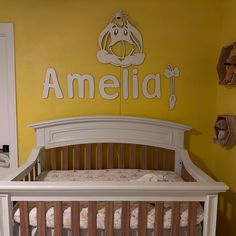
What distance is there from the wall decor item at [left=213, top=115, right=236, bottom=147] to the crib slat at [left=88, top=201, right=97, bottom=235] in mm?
1067

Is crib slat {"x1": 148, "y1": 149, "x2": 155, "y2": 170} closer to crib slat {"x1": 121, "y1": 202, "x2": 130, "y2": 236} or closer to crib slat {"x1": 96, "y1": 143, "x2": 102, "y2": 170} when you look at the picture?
crib slat {"x1": 96, "y1": 143, "x2": 102, "y2": 170}

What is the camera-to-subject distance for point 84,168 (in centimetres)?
209

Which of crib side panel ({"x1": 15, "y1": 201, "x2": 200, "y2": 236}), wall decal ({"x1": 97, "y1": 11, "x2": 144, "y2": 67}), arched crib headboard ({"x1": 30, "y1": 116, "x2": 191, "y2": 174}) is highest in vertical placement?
wall decal ({"x1": 97, "y1": 11, "x2": 144, "y2": 67})

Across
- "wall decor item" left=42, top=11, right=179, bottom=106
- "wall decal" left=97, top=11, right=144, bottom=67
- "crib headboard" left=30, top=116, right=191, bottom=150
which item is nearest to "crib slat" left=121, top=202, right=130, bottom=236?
"crib headboard" left=30, top=116, right=191, bottom=150

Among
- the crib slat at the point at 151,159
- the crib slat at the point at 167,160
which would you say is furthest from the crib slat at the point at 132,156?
the crib slat at the point at 167,160

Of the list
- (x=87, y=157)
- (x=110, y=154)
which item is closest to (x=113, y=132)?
(x=110, y=154)

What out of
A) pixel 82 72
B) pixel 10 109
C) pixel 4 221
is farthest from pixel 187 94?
pixel 4 221

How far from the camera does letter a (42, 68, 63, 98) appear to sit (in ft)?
6.66

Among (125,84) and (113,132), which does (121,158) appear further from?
(125,84)

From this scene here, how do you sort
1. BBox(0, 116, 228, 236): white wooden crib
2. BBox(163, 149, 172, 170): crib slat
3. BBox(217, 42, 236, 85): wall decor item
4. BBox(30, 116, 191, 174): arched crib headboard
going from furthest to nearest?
BBox(163, 149, 172, 170): crib slat < BBox(30, 116, 191, 174): arched crib headboard < BBox(217, 42, 236, 85): wall decor item < BBox(0, 116, 228, 236): white wooden crib

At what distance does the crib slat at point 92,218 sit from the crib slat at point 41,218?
213mm

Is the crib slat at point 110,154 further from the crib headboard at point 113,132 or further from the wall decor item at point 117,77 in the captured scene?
the wall decor item at point 117,77

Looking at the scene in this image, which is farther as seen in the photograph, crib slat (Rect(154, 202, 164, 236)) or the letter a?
the letter a

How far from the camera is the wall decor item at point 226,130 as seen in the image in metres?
1.73
